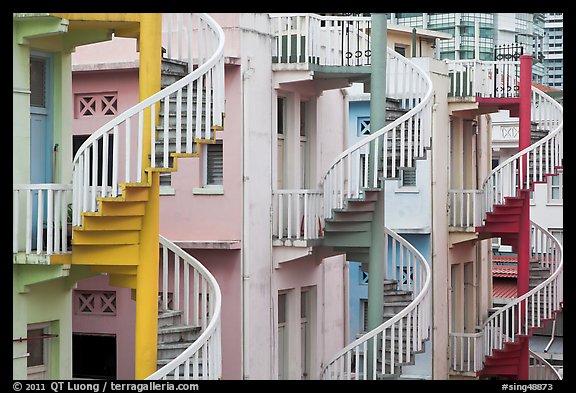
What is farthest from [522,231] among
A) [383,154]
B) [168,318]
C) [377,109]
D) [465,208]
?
[168,318]

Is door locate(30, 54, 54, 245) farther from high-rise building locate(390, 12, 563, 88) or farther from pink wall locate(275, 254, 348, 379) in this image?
high-rise building locate(390, 12, 563, 88)

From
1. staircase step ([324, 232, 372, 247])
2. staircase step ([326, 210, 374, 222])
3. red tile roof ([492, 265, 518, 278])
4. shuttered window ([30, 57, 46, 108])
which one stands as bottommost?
red tile roof ([492, 265, 518, 278])

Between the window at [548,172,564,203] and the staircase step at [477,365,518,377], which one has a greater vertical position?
the window at [548,172,564,203]

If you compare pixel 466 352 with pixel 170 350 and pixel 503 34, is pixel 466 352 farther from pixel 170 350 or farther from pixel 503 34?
pixel 503 34

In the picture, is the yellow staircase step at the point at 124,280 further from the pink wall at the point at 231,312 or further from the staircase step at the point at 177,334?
the pink wall at the point at 231,312

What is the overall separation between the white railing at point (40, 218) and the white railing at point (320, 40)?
208 inches

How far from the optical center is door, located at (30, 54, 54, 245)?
12211mm

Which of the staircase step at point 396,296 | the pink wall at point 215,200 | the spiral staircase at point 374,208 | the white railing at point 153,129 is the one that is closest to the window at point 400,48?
the spiral staircase at point 374,208

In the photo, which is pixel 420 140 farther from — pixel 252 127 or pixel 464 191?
pixel 464 191

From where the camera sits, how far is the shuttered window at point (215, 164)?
15.9 metres

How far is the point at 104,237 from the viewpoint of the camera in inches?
457

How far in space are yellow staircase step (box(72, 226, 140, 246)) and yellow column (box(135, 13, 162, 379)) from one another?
0.10m

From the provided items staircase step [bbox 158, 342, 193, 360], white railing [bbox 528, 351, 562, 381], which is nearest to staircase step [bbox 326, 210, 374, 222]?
staircase step [bbox 158, 342, 193, 360]

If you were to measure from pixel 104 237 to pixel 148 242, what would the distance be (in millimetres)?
426
